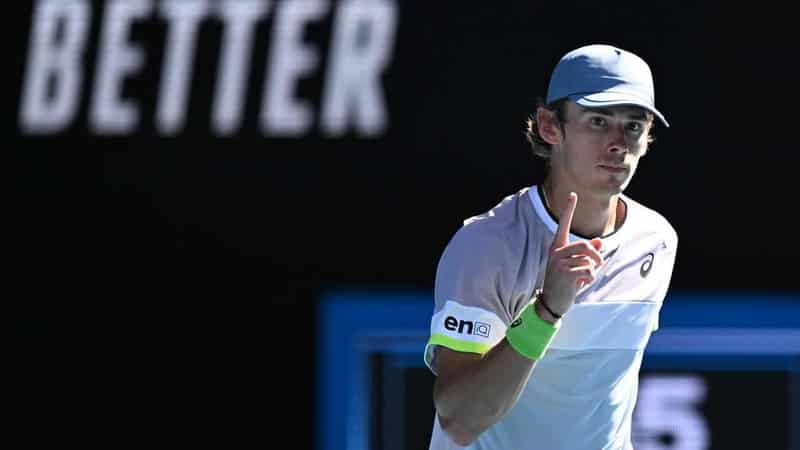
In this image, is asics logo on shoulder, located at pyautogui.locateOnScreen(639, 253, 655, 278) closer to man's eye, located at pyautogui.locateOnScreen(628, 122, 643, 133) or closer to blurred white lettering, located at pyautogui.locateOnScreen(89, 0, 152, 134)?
man's eye, located at pyautogui.locateOnScreen(628, 122, 643, 133)

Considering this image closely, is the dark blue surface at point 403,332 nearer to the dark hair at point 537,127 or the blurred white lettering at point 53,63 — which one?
the blurred white lettering at point 53,63

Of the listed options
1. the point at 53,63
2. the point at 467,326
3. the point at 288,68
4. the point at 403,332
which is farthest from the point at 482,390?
the point at 53,63

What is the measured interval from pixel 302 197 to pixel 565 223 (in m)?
2.65

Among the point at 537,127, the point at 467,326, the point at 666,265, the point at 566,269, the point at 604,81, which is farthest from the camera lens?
the point at 666,265

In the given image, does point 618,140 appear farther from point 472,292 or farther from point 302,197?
point 302,197

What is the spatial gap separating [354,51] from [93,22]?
86 cm

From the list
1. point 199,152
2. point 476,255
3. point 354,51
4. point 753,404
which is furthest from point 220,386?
point 476,255

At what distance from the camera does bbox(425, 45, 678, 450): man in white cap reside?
3037 millimetres

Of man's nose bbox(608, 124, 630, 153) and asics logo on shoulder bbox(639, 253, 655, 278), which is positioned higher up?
man's nose bbox(608, 124, 630, 153)

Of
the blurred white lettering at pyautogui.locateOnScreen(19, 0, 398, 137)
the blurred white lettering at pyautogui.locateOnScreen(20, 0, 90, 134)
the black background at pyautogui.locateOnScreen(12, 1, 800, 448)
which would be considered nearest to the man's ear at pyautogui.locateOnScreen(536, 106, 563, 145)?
the black background at pyautogui.locateOnScreen(12, 1, 800, 448)

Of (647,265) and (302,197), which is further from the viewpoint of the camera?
(302,197)

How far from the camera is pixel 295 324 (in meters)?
5.61

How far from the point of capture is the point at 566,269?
2.96 m

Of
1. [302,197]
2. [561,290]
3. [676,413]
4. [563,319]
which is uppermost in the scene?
[561,290]
